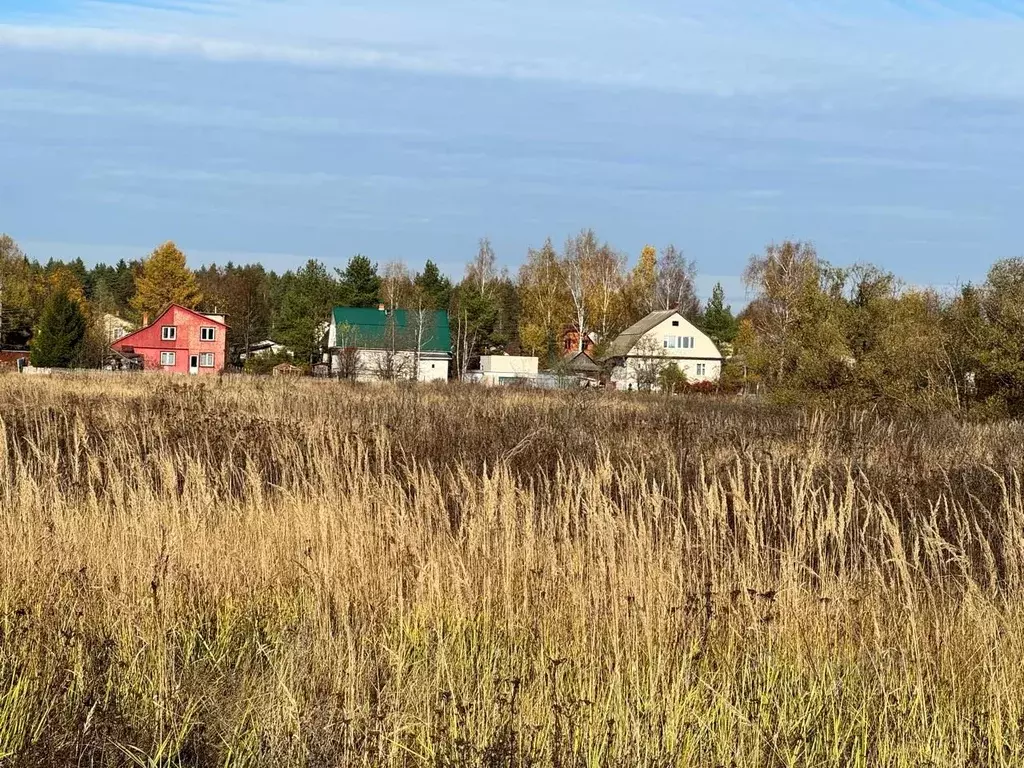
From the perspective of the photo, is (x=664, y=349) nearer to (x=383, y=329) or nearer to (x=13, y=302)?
(x=383, y=329)

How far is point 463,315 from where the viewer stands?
67.2m

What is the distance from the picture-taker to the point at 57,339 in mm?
55344

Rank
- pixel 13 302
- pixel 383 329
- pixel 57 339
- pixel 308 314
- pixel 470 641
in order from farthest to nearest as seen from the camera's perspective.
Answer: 1. pixel 13 302
2. pixel 308 314
3. pixel 383 329
4. pixel 57 339
5. pixel 470 641

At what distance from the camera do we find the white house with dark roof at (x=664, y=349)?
5519cm

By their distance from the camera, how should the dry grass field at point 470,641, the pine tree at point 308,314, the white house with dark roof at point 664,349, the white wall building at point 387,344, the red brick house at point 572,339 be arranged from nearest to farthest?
the dry grass field at point 470,641, the white wall building at point 387,344, the white house with dark roof at point 664,349, the pine tree at point 308,314, the red brick house at point 572,339

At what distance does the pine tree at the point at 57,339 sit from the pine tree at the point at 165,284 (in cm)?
2428

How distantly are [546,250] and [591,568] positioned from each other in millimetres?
73699

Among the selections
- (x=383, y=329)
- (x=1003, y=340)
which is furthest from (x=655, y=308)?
(x=1003, y=340)

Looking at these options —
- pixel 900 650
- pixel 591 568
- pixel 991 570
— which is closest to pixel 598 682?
pixel 591 568

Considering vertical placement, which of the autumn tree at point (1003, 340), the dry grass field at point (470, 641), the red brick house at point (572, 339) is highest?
the red brick house at point (572, 339)

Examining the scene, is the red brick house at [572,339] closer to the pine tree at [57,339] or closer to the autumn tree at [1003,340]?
the pine tree at [57,339]

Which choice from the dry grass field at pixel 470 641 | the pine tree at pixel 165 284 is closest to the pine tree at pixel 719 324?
the pine tree at pixel 165 284

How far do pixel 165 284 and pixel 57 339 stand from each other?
26855mm

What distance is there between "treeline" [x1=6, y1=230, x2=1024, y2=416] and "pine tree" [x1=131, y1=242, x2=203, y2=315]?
9cm
